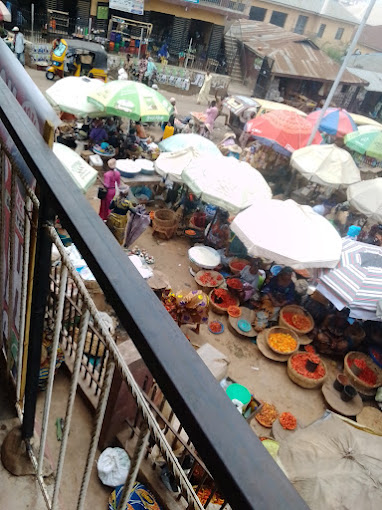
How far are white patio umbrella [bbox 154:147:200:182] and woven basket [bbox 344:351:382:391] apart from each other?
5550 millimetres

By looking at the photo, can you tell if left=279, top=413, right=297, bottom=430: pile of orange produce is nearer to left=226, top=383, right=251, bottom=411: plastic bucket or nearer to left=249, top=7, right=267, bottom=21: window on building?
left=226, top=383, right=251, bottom=411: plastic bucket

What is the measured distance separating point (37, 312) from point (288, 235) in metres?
6.53

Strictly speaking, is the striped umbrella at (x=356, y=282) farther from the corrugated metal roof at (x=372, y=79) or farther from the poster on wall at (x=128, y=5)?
the corrugated metal roof at (x=372, y=79)

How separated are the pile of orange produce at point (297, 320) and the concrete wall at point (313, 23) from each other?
35655mm

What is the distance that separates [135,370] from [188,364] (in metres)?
3.04

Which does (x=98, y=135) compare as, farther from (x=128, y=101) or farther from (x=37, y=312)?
(x=37, y=312)

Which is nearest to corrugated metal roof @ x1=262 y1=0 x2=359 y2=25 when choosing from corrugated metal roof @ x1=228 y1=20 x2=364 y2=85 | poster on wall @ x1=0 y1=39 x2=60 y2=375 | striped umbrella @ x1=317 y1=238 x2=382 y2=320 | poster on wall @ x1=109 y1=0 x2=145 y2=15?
corrugated metal roof @ x1=228 y1=20 x2=364 y2=85

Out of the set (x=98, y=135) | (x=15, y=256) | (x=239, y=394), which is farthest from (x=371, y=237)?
(x=15, y=256)

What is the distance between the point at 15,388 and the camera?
1.82 meters

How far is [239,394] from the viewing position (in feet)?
19.4

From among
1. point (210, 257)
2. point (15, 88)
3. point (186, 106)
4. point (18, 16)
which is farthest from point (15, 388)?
point (18, 16)

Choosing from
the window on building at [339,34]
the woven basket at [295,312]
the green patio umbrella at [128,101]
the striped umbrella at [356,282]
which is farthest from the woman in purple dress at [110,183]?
the window on building at [339,34]

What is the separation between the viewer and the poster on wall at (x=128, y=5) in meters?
20.0

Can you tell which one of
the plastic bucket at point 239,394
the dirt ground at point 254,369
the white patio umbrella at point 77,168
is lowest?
the dirt ground at point 254,369
